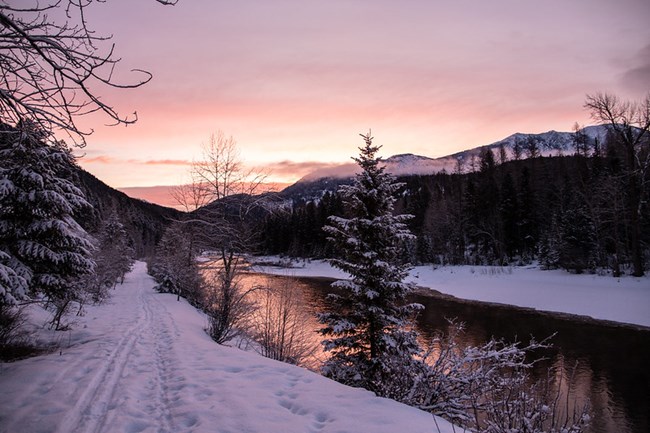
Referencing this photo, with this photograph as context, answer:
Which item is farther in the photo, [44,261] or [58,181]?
[58,181]

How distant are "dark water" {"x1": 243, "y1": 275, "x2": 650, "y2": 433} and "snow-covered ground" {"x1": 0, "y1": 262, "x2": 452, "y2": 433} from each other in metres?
2.67

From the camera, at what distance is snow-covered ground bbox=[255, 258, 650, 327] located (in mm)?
20359

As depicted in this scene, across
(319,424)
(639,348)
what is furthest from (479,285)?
(319,424)

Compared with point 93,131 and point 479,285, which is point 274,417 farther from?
point 479,285

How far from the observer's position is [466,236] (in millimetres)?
54500

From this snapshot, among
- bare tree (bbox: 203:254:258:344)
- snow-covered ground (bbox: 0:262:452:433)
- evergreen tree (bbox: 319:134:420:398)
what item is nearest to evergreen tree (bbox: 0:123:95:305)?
snow-covered ground (bbox: 0:262:452:433)

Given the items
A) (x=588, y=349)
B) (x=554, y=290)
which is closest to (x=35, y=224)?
(x=588, y=349)

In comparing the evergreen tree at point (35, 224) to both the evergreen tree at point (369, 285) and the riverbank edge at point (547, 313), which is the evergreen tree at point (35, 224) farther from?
the riverbank edge at point (547, 313)

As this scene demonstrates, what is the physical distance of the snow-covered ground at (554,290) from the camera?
20.4 meters

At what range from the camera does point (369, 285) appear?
969 centimetres

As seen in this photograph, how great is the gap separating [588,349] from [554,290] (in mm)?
12063

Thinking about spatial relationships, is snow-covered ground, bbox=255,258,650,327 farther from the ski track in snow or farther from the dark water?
the ski track in snow

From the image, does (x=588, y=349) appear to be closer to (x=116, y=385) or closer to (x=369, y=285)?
(x=369, y=285)

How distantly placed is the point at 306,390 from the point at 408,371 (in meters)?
2.05
